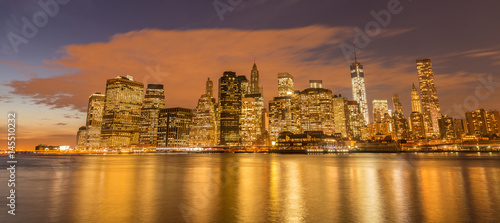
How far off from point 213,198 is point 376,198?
13.8 meters

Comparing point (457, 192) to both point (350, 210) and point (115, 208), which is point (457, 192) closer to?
point (350, 210)

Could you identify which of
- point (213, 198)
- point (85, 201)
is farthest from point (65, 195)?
point (213, 198)

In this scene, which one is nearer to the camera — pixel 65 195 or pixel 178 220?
pixel 178 220

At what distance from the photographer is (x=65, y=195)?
25.7 m

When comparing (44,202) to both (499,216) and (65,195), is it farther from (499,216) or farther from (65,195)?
(499,216)

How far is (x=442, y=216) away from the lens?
54.1 ft

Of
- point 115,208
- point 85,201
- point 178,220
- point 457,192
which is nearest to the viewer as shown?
point 178,220

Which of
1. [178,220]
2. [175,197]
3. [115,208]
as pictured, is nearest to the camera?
[178,220]

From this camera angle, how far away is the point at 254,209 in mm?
18672

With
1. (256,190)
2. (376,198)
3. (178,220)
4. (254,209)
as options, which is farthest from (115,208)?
(376,198)

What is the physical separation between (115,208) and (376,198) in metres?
20.6

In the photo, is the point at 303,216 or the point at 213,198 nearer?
the point at 303,216

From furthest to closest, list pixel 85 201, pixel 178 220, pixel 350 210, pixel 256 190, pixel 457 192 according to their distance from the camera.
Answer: pixel 256 190
pixel 457 192
pixel 85 201
pixel 350 210
pixel 178 220

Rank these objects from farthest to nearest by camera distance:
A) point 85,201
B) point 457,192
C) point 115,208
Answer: point 457,192 < point 85,201 < point 115,208
